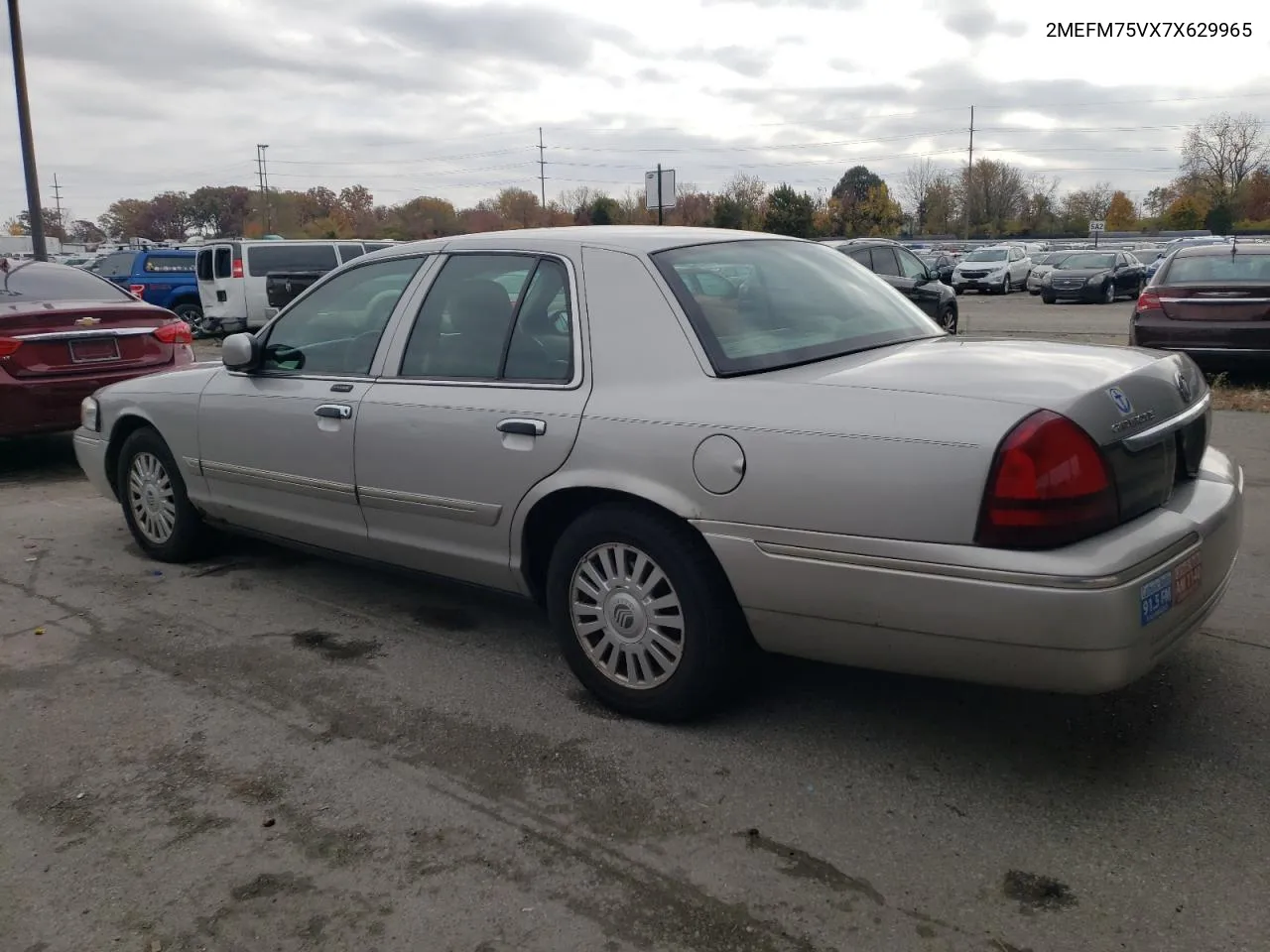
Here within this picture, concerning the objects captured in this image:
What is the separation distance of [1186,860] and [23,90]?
20.7m

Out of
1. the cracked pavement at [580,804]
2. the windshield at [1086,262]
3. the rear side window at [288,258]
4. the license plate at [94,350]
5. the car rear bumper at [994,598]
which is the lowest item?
the cracked pavement at [580,804]

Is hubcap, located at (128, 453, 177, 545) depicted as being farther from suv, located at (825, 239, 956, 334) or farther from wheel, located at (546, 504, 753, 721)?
suv, located at (825, 239, 956, 334)

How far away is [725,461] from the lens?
125 inches

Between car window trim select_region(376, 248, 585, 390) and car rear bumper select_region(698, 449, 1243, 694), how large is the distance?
804mm

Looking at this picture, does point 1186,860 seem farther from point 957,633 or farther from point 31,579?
point 31,579

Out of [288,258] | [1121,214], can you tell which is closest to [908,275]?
[288,258]

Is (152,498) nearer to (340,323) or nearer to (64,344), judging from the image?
(340,323)

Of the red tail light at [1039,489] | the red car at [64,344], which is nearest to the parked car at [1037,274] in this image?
the red car at [64,344]

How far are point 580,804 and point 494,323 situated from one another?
179 centimetres

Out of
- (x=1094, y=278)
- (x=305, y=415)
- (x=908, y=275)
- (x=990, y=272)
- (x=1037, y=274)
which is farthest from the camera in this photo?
(x=1037, y=274)

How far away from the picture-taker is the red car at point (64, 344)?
7438 millimetres

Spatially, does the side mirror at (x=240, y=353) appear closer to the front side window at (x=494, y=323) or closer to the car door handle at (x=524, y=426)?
the front side window at (x=494, y=323)

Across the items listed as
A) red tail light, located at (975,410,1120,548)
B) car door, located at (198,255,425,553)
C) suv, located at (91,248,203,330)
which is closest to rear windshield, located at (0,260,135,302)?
car door, located at (198,255,425,553)

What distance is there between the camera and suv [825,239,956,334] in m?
16.2
